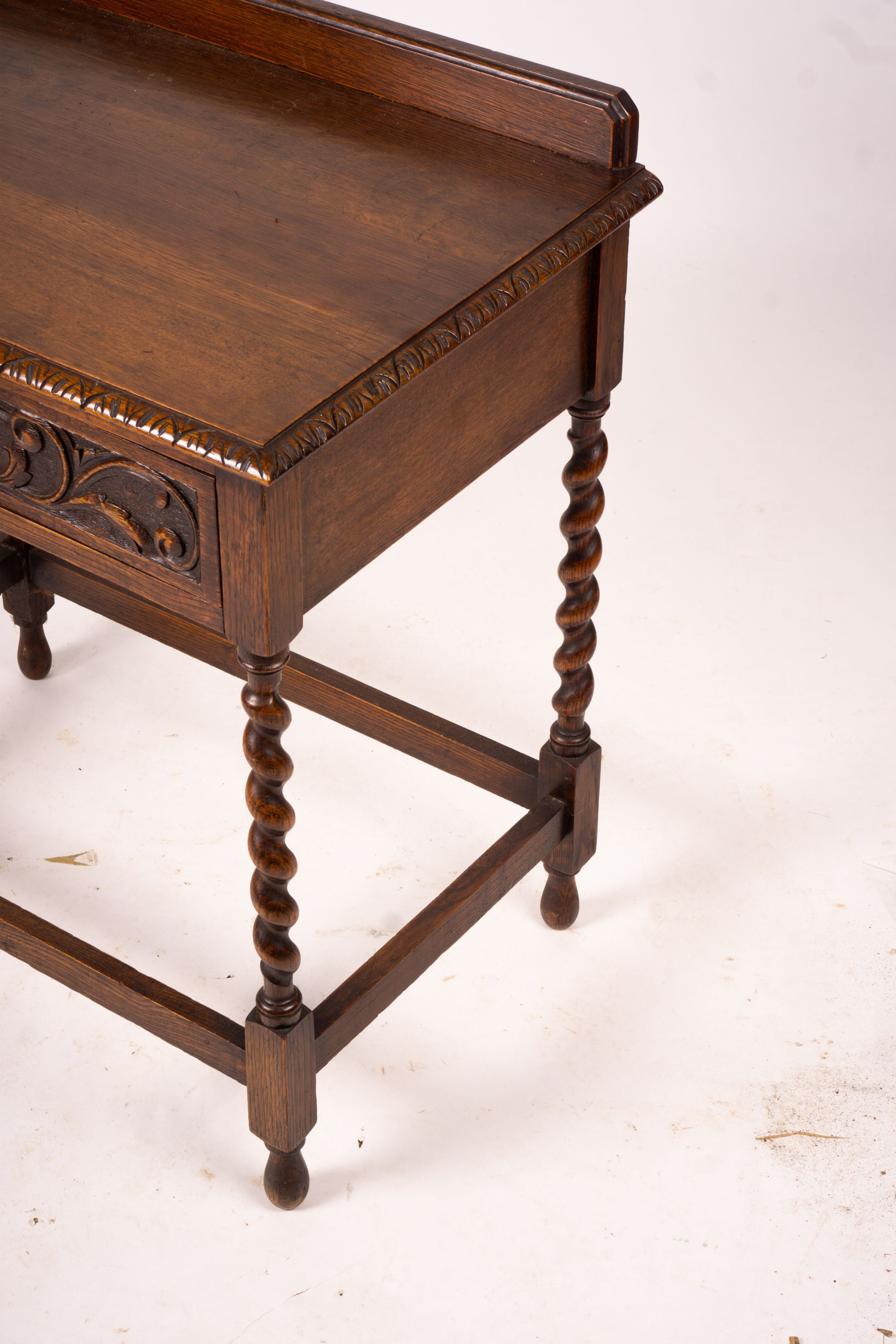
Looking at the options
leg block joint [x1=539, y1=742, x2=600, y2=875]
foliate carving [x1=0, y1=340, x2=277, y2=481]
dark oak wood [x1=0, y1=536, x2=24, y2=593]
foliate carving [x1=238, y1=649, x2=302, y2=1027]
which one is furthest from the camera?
dark oak wood [x1=0, y1=536, x2=24, y2=593]

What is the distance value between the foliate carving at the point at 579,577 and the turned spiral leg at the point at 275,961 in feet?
1.63

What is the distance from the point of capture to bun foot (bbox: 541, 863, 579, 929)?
8.65 ft

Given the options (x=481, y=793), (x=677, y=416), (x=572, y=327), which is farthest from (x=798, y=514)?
(x=572, y=327)

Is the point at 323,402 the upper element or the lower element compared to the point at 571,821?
upper

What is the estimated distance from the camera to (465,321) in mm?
1869

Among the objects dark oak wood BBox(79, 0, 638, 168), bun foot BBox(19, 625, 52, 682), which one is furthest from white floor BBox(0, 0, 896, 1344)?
dark oak wood BBox(79, 0, 638, 168)

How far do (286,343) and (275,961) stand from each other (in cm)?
72

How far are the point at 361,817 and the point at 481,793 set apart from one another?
0.68ft

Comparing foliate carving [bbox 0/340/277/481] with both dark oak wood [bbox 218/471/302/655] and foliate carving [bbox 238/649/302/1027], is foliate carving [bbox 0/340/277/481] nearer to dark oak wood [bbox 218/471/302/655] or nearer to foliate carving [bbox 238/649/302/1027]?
dark oak wood [bbox 218/471/302/655]

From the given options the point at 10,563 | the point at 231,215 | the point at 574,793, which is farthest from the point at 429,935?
the point at 10,563

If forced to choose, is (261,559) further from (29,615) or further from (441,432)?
(29,615)


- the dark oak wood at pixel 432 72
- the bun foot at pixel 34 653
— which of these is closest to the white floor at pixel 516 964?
the bun foot at pixel 34 653

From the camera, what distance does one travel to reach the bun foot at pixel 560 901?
8.65 feet

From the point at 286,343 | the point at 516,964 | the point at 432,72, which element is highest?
the point at 432,72
